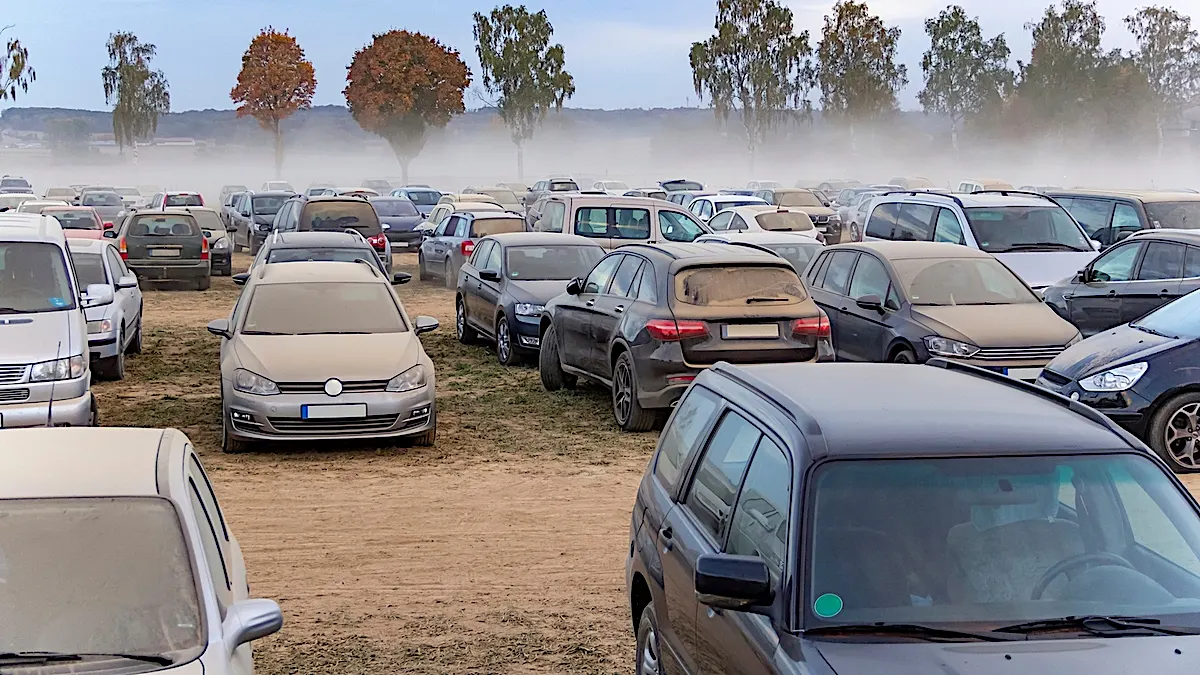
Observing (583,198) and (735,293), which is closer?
(735,293)

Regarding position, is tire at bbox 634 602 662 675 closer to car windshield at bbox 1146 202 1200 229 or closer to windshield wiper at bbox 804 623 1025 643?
windshield wiper at bbox 804 623 1025 643

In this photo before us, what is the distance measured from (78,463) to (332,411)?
6273mm

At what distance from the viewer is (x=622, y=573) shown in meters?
7.99

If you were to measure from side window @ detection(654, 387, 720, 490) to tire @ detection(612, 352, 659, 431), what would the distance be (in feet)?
20.2

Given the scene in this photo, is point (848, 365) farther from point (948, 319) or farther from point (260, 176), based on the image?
point (260, 176)

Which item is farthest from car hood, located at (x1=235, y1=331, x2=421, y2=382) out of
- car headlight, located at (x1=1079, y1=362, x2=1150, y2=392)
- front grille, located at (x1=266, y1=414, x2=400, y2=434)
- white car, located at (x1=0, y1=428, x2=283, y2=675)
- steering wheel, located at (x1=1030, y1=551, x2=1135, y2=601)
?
steering wheel, located at (x1=1030, y1=551, x2=1135, y2=601)

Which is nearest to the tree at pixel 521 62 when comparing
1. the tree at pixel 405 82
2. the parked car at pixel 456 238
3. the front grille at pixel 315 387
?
the tree at pixel 405 82

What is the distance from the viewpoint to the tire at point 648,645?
5.23 meters

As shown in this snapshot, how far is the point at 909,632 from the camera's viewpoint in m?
3.92

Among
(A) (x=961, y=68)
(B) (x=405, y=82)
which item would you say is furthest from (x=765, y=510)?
(A) (x=961, y=68)

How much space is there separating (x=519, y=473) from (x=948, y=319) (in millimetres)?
4512

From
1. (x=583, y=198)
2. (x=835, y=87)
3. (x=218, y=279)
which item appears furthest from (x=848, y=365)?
(x=835, y=87)

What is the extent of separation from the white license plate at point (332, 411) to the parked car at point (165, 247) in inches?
632

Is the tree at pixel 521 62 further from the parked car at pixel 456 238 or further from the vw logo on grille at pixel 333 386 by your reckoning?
the vw logo on grille at pixel 333 386
